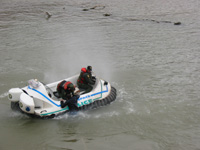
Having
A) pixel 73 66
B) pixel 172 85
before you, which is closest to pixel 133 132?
pixel 172 85

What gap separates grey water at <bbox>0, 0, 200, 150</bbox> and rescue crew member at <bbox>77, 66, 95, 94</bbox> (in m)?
0.99

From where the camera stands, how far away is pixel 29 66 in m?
12.3

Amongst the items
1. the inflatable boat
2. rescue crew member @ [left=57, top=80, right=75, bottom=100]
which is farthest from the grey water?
rescue crew member @ [left=57, top=80, right=75, bottom=100]

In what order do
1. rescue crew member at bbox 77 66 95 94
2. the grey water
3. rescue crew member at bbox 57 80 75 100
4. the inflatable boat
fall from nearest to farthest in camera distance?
the grey water, the inflatable boat, rescue crew member at bbox 57 80 75 100, rescue crew member at bbox 77 66 95 94

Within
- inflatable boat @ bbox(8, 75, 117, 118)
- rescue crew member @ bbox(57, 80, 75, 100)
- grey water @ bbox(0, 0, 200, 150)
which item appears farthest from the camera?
rescue crew member @ bbox(57, 80, 75, 100)

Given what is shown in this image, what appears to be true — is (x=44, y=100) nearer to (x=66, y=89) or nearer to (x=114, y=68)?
(x=66, y=89)

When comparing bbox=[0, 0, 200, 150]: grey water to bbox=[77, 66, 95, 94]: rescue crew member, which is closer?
bbox=[0, 0, 200, 150]: grey water

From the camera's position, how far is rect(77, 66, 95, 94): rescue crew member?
8.63 m

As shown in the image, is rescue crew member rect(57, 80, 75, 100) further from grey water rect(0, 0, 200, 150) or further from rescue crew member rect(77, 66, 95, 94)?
rescue crew member rect(77, 66, 95, 94)

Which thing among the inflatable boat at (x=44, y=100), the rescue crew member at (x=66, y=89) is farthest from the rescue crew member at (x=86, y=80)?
the rescue crew member at (x=66, y=89)

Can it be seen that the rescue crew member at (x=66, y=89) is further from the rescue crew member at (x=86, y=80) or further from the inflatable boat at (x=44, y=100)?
the rescue crew member at (x=86, y=80)

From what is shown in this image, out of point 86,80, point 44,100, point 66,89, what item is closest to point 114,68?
point 86,80

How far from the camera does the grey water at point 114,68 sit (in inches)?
289

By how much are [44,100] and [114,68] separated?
538cm
